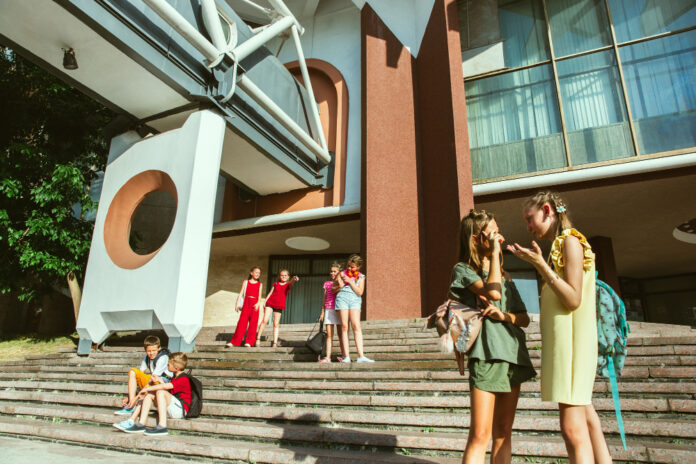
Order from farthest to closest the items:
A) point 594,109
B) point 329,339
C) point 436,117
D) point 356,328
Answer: point 436,117 < point 594,109 < point 329,339 < point 356,328

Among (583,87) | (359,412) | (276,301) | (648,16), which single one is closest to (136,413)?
(359,412)

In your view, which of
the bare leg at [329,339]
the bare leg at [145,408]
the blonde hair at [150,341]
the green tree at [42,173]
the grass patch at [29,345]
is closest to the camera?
the bare leg at [145,408]

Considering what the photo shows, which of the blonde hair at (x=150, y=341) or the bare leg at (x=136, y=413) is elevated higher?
the blonde hair at (x=150, y=341)

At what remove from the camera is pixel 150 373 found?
5301mm

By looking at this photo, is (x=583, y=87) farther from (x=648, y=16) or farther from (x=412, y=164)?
(x=412, y=164)

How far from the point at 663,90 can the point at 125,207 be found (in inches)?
497

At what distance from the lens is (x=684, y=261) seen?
15.3 meters

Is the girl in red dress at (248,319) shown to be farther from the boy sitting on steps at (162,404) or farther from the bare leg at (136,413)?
the bare leg at (136,413)

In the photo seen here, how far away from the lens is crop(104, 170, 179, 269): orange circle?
9617mm

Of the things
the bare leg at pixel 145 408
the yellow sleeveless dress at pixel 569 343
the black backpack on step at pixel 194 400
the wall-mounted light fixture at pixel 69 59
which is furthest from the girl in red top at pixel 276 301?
the yellow sleeveless dress at pixel 569 343

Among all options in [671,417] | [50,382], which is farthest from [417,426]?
[50,382]

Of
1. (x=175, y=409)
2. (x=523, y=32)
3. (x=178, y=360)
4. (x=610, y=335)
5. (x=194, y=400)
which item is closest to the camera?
(x=610, y=335)

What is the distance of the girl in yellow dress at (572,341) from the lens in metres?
1.89

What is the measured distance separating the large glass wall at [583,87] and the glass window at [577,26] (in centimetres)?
2
